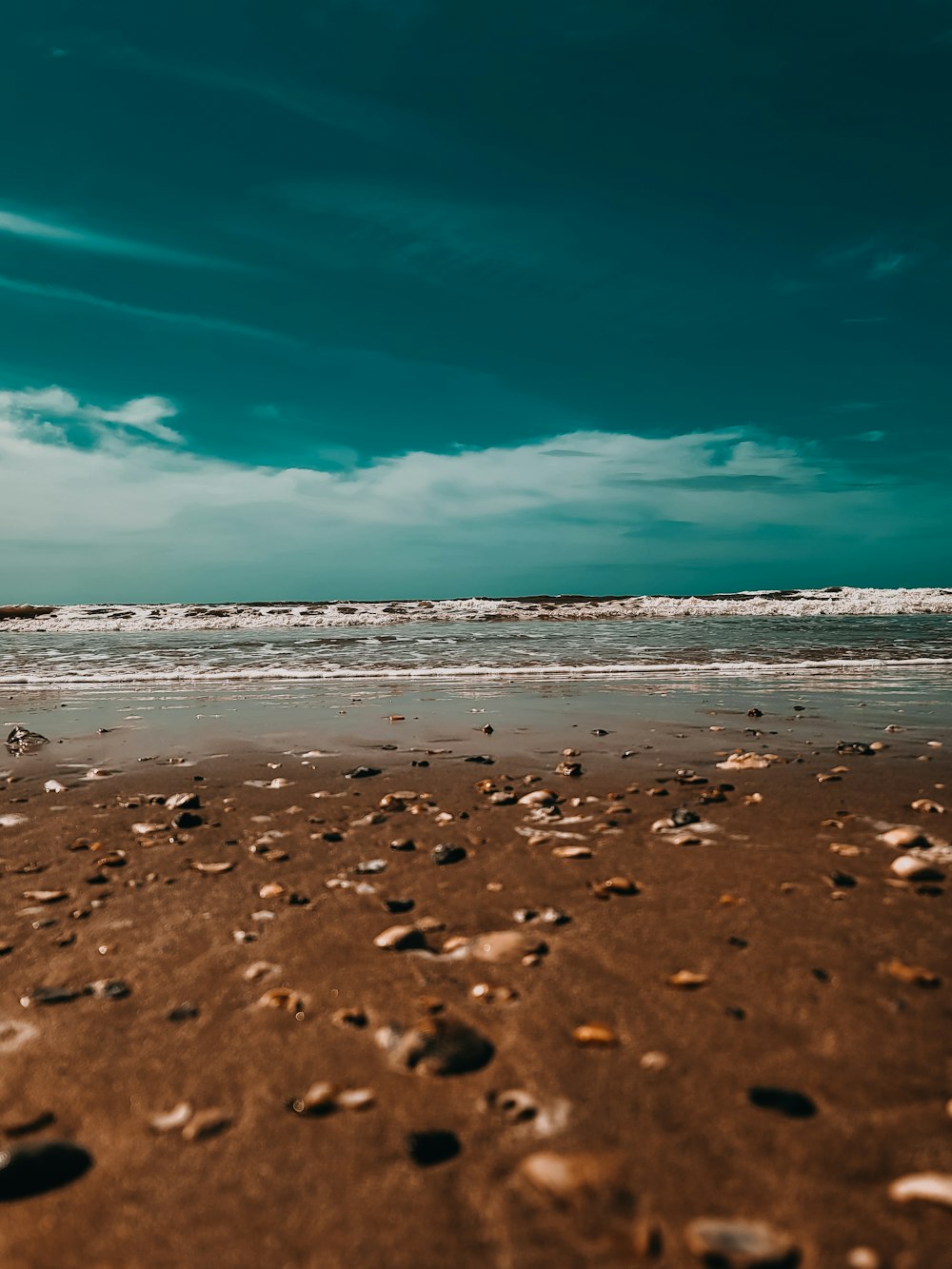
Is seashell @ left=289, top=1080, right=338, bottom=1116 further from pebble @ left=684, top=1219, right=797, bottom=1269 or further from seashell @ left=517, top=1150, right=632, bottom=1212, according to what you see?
pebble @ left=684, top=1219, right=797, bottom=1269

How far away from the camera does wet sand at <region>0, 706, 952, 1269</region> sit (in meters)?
1.67

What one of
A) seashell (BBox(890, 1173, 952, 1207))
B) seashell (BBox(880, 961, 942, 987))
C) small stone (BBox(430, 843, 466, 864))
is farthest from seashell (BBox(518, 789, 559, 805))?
seashell (BBox(890, 1173, 952, 1207))

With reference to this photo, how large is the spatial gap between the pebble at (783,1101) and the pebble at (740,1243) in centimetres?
40

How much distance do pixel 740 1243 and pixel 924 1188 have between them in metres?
0.50

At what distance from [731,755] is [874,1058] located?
178 inches

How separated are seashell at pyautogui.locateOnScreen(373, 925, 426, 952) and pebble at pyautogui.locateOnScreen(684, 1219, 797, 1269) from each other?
1616 millimetres

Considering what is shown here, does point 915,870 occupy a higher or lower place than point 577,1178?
higher

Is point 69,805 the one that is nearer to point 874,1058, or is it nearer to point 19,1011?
point 19,1011

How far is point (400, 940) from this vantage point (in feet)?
10.1

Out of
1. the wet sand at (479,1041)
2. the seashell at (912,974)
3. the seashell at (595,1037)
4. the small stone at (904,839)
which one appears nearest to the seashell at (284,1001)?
the wet sand at (479,1041)

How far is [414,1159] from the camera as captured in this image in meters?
1.86

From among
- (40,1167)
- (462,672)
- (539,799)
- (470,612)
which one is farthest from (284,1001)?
(470,612)

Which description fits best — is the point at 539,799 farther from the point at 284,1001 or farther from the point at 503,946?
the point at 284,1001

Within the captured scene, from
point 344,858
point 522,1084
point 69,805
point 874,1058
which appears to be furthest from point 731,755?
point 69,805
